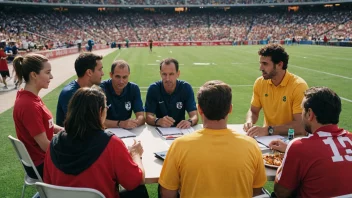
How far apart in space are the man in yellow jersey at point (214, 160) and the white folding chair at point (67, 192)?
573 mm

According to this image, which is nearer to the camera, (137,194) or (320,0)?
(137,194)

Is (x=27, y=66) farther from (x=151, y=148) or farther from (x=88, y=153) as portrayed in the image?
(x=88, y=153)

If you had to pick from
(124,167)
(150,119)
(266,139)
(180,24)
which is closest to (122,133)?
(150,119)

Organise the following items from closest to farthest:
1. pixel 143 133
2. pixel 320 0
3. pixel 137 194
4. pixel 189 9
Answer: pixel 137 194, pixel 143 133, pixel 320 0, pixel 189 9

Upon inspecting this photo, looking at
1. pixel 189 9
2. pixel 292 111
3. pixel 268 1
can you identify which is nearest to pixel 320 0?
pixel 268 1

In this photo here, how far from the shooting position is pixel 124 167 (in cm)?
291

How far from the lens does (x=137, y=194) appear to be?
141 inches

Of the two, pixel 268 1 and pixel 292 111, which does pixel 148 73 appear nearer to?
pixel 292 111

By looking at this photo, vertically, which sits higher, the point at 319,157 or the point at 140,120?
the point at 319,157

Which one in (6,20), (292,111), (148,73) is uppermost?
(6,20)

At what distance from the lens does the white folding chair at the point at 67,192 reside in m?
2.52

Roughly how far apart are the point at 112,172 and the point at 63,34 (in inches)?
2563

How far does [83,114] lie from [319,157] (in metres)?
2.01

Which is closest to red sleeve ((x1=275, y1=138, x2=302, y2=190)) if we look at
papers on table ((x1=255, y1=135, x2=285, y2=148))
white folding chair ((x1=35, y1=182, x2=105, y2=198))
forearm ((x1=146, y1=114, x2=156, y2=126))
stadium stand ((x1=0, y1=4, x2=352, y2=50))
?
papers on table ((x1=255, y1=135, x2=285, y2=148))
